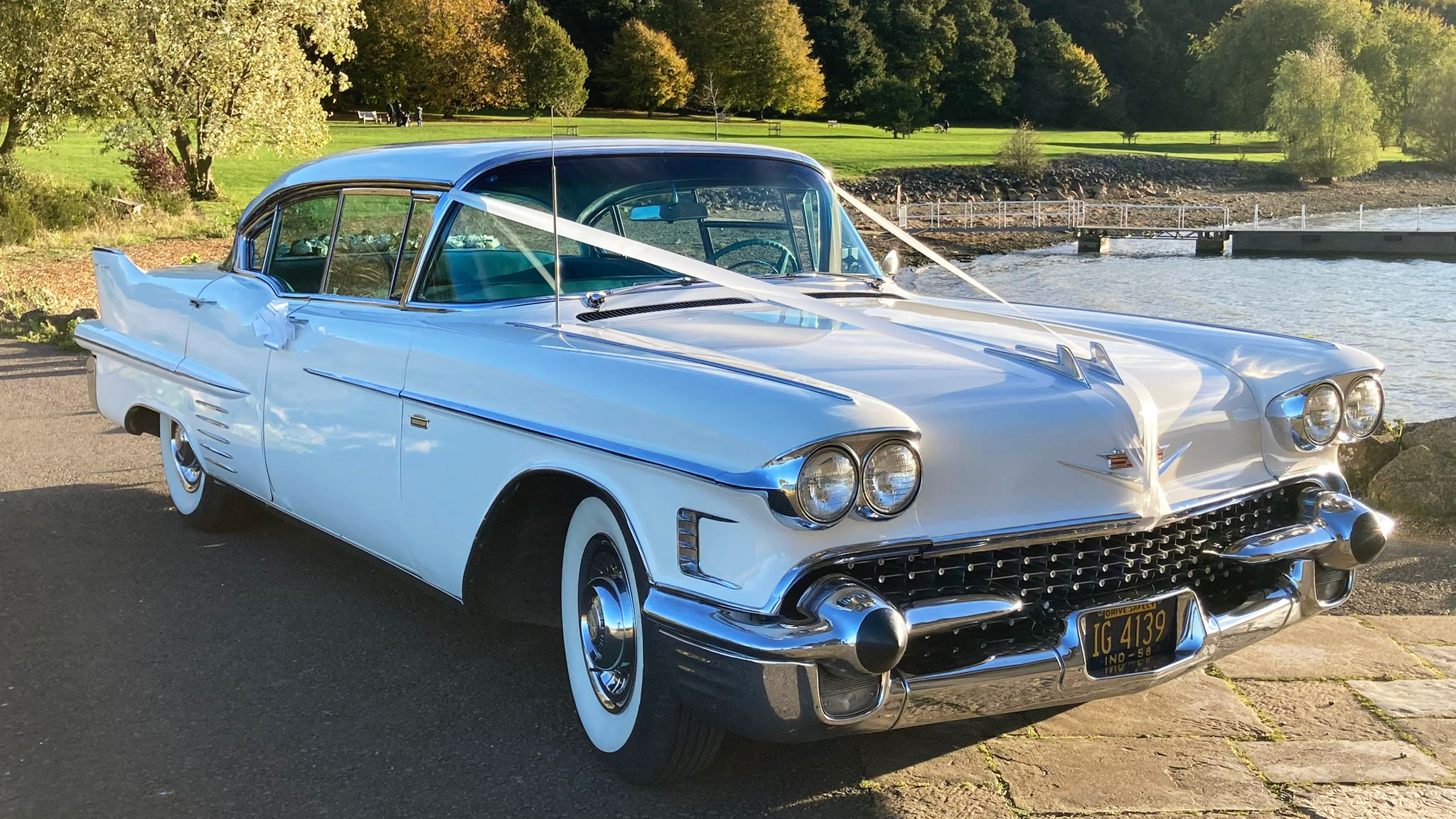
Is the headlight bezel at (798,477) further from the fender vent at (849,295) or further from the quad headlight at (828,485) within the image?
the fender vent at (849,295)

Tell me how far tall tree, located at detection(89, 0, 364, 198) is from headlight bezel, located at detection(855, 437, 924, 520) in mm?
27317

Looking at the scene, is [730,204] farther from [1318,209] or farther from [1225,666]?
[1318,209]

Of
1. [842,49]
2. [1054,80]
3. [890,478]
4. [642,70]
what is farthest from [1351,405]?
[1054,80]

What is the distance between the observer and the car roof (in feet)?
13.7

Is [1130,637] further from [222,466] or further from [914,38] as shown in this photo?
[914,38]

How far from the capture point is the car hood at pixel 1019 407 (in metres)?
2.94

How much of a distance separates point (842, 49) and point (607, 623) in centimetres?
10820

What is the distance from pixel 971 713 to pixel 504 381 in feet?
5.12

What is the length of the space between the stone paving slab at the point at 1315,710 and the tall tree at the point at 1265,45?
335 feet

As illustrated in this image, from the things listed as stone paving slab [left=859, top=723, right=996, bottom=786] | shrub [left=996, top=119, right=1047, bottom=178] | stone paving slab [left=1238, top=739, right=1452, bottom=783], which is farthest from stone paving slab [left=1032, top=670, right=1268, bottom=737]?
shrub [left=996, top=119, right=1047, bottom=178]

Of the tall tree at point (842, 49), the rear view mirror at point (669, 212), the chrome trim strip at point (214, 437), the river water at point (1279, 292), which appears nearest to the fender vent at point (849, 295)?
the rear view mirror at point (669, 212)

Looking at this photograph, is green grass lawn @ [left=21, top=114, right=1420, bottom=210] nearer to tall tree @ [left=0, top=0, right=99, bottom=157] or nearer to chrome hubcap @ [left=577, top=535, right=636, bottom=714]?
tall tree @ [left=0, top=0, right=99, bottom=157]

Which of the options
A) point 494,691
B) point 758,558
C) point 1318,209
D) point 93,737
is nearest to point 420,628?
point 494,691

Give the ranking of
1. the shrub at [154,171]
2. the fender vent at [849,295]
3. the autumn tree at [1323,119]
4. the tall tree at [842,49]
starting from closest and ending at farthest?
the fender vent at [849,295], the shrub at [154,171], the autumn tree at [1323,119], the tall tree at [842,49]
